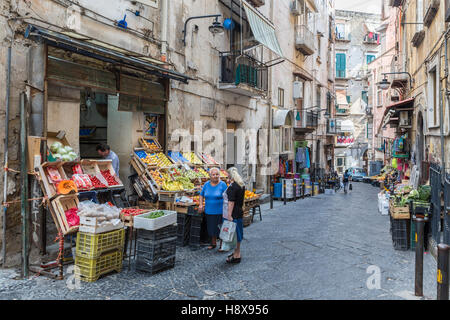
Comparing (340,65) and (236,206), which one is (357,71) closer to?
(340,65)

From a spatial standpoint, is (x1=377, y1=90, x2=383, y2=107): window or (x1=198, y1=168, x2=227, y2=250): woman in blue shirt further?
(x1=377, y1=90, x2=383, y2=107): window

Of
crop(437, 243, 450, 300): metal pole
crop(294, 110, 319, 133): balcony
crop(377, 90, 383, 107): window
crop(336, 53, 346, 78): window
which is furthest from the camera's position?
crop(336, 53, 346, 78): window

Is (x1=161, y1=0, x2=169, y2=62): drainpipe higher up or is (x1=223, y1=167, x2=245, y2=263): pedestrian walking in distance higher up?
(x1=161, y1=0, x2=169, y2=62): drainpipe

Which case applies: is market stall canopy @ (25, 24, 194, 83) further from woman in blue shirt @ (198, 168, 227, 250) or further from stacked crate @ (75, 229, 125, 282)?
stacked crate @ (75, 229, 125, 282)

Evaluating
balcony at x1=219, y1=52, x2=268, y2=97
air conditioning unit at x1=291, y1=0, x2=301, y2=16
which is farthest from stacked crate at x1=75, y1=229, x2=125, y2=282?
air conditioning unit at x1=291, y1=0, x2=301, y2=16

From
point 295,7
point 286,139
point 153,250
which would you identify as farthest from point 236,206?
point 295,7

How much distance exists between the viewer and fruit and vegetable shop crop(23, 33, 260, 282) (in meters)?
5.53

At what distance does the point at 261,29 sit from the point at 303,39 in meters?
8.37

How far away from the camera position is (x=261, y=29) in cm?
1251

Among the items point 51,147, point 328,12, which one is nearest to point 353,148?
point 328,12

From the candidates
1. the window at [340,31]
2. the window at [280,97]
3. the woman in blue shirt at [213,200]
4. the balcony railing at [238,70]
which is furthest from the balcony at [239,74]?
the window at [340,31]

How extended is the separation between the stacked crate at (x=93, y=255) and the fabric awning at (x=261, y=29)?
27.6 ft

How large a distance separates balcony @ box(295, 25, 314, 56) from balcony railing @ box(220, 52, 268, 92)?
7.43 metres
